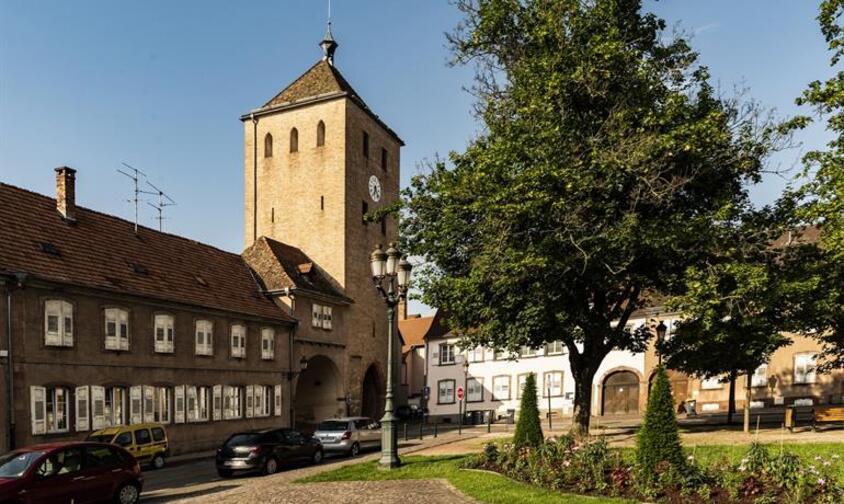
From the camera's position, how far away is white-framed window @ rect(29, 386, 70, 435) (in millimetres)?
22891

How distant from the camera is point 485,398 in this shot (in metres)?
52.5

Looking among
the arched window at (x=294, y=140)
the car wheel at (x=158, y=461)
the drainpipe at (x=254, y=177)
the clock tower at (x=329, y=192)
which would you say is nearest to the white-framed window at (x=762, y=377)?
the clock tower at (x=329, y=192)

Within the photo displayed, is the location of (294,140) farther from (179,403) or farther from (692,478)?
(692,478)

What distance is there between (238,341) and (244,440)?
44.2ft

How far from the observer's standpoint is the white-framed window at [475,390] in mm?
52844

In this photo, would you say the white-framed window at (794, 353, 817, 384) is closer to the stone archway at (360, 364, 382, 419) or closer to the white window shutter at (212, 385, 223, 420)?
the stone archway at (360, 364, 382, 419)

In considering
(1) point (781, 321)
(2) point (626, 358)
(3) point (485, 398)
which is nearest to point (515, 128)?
(1) point (781, 321)

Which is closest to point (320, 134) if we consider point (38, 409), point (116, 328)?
point (116, 328)

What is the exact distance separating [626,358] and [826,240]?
2793 centimetres

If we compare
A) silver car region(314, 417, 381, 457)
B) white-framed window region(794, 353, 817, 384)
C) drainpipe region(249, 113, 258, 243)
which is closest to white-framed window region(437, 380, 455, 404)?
drainpipe region(249, 113, 258, 243)

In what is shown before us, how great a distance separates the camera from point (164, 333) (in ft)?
95.0

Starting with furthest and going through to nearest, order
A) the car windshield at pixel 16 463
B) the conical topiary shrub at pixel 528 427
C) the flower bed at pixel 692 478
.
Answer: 1. the conical topiary shrub at pixel 528 427
2. the car windshield at pixel 16 463
3. the flower bed at pixel 692 478

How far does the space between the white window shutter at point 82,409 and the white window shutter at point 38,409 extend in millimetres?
1360

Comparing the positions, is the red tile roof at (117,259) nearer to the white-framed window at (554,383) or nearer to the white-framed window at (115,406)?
the white-framed window at (115,406)
